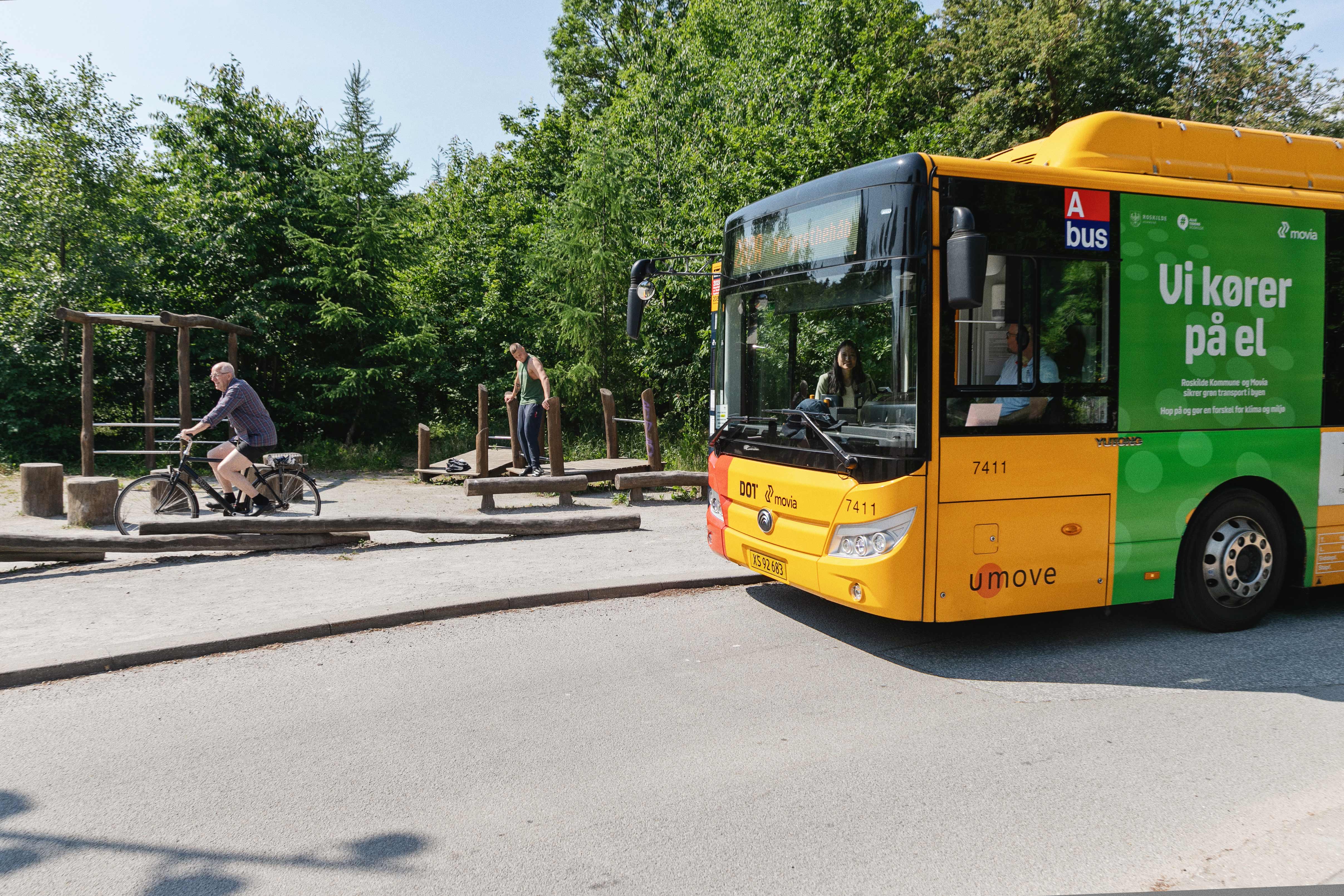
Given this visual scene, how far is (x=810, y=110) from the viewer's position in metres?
20.6

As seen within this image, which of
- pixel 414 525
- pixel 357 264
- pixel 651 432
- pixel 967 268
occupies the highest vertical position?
pixel 357 264

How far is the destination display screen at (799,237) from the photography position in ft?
18.4

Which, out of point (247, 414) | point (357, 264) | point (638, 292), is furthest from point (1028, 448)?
point (357, 264)

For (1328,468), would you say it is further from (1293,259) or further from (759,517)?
(759,517)

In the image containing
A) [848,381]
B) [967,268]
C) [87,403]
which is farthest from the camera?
[87,403]

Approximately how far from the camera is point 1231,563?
20.4ft

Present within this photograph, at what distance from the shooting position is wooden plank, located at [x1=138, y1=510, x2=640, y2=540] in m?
8.58

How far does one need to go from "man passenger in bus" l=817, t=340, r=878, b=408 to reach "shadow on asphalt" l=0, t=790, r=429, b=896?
11.7 ft

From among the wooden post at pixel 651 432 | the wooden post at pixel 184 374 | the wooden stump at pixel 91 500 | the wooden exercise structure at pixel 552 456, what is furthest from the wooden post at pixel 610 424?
the wooden stump at pixel 91 500

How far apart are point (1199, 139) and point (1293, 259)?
1.07 m

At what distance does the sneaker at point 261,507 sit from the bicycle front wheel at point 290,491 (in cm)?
5

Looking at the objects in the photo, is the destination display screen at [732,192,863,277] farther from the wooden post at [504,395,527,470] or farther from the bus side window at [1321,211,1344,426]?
the wooden post at [504,395,527,470]

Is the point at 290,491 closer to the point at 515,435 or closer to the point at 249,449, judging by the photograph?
the point at 249,449

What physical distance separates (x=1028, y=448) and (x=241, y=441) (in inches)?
326
